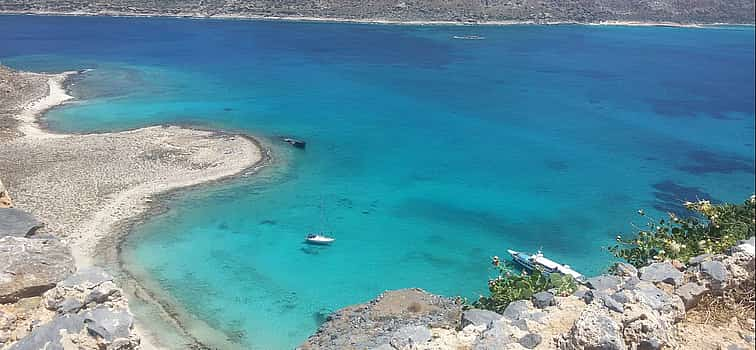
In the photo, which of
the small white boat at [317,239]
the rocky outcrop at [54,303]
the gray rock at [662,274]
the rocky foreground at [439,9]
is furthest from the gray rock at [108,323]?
the rocky foreground at [439,9]

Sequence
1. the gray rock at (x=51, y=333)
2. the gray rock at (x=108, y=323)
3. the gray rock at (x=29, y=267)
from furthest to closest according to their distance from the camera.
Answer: the gray rock at (x=29, y=267) < the gray rock at (x=108, y=323) < the gray rock at (x=51, y=333)

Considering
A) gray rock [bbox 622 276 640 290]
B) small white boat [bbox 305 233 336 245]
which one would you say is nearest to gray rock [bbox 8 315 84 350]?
gray rock [bbox 622 276 640 290]

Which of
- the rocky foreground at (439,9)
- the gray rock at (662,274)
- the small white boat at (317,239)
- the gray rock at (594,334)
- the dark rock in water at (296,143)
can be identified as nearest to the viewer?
the gray rock at (594,334)

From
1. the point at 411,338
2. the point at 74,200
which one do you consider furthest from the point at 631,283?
the point at 74,200

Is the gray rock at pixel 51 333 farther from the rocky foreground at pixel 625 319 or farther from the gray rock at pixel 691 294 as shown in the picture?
the gray rock at pixel 691 294

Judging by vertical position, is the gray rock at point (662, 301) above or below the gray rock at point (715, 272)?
below

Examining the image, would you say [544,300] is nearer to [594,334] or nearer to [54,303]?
[594,334]
